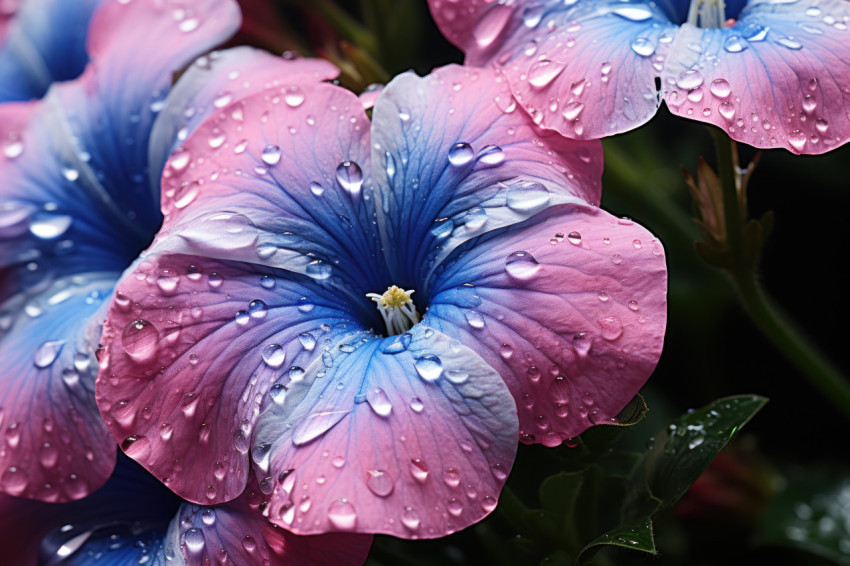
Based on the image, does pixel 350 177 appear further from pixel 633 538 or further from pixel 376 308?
pixel 633 538

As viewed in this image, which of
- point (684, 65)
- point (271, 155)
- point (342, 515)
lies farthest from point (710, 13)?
point (342, 515)

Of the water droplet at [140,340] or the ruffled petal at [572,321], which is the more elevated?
the ruffled petal at [572,321]

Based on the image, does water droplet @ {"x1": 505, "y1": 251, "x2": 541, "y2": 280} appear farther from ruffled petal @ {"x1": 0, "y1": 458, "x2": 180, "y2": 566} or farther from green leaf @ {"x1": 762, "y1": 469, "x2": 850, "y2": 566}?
green leaf @ {"x1": 762, "y1": 469, "x2": 850, "y2": 566}

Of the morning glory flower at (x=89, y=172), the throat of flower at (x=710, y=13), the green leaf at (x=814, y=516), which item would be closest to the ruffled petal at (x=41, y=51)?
the morning glory flower at (x=89, y=172)

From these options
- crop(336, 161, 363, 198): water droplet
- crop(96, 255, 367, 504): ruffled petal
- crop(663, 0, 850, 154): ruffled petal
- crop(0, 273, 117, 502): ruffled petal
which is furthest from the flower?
crop(0, 273, 117, 502): ruffled petal

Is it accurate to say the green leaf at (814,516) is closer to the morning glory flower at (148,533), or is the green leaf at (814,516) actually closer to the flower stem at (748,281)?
the flower stem at (748,281)

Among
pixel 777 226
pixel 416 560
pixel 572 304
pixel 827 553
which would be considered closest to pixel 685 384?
pixel 777 226

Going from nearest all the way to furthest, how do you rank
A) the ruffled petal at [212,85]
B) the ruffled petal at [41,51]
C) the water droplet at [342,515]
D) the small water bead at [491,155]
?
1. the water droplet at [342,515]
2. the small water bead at [491,155]
3. the ruffled petal at [212,85]
4. the ruffled petal at [41,51]

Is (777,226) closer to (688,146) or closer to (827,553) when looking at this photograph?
(688,146)
